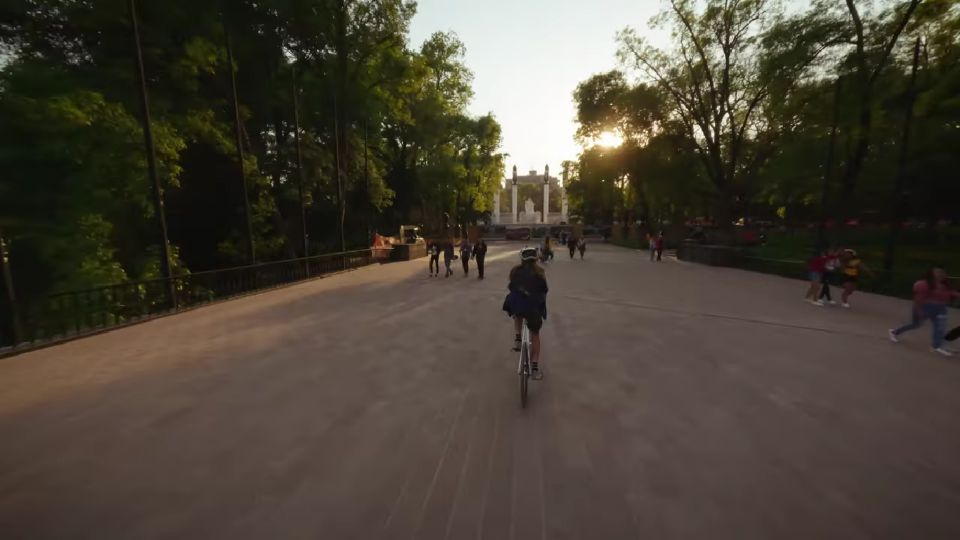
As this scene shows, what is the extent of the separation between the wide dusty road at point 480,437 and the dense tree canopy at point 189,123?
272 inches

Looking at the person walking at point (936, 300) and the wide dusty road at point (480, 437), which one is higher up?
the person walking at point (936, 300)

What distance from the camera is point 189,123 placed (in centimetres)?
1728

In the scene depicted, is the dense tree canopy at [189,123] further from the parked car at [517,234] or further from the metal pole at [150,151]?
the parked car at [517,234]

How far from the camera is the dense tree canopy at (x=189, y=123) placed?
12180 mm

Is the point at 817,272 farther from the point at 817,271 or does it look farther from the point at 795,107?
the point at 795,107

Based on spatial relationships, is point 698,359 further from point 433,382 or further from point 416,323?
point 416,323

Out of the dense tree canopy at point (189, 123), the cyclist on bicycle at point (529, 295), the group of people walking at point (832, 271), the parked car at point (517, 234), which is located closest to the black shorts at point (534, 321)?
the cyclist on bicycle at point (529, 295)

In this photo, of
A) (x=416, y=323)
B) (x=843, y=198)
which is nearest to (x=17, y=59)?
(x=416, y=323)

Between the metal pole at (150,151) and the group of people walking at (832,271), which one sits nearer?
the metal pole at (150,151)

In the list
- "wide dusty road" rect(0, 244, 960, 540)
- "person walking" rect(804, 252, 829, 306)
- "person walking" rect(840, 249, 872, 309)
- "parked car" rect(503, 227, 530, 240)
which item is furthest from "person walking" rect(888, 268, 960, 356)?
"parked car" rect(503, 227, 530, 240)

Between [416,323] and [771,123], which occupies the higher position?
[771,123]

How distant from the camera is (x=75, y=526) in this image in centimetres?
313

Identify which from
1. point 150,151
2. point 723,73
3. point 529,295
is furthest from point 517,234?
point 529,295

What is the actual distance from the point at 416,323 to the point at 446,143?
139 ft
